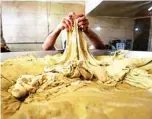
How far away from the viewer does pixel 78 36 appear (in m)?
1.01

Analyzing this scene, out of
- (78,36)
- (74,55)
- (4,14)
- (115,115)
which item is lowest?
(115,115)

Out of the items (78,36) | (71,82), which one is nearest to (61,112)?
(71,82)

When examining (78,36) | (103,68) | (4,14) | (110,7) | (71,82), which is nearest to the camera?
(71,82)

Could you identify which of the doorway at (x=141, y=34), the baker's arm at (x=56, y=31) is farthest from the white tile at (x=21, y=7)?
the doorway at (x=141, y=34)

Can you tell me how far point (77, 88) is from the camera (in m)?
0.68

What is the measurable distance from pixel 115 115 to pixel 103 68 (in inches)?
15.8

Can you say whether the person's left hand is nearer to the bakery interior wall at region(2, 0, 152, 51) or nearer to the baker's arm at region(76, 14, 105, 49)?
the baker's arm at region(76, 14, 105, 49)

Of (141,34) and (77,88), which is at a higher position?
(141,34)

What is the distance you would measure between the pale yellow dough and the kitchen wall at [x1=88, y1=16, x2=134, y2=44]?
0.36 meters

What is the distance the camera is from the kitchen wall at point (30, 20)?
1.25 m

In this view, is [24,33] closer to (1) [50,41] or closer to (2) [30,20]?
(2) [30,20]

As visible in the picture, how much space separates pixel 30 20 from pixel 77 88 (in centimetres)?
80

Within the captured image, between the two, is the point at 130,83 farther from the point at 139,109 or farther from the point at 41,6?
the point at 41,6

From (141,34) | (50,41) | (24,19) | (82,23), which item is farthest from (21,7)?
(141,34)
